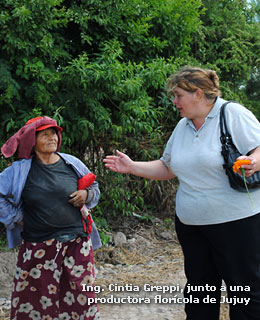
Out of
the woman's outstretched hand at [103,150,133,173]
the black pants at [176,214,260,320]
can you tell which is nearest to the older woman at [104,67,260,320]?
the black pants at [176,214,260,320]

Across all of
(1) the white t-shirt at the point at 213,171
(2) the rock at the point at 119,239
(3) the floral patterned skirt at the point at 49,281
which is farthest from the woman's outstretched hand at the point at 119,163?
(2) the rock at the point at 119,239

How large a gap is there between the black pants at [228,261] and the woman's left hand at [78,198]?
2.58 feet

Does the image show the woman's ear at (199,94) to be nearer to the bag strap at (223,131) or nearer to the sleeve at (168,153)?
the bag strap at (223,131)

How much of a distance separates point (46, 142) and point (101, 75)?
71.2 inches

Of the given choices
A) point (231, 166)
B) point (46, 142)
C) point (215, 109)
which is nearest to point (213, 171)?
point (231, 166)

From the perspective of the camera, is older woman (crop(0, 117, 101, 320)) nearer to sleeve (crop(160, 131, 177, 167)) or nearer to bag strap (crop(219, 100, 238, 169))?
sleeve (crop(160, 131, 177, 167))

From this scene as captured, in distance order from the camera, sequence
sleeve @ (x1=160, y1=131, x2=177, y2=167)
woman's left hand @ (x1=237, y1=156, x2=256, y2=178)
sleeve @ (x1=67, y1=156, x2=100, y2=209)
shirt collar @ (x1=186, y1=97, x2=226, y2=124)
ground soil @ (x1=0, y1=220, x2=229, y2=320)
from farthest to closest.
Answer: ground soil @ (x1=0, y1=220, x2=229, y2=320) < sleeve @ (x1=67, y1=156, x2=100, y2=209) < sleeve @ (x1=160, y1=131, x2=177, y2=167) < shirt collar @ (x1=186, y1=97, x2=226, y2=124) < woman's left hand @ (x1=237, y1=156, x2=256, y2=178)

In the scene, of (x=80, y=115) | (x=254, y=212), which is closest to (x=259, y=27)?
(x=80, y=115)

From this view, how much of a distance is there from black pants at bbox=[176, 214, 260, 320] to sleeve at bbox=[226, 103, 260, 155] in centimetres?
44

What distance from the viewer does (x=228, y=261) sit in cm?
239

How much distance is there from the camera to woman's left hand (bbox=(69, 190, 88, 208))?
9.69ft

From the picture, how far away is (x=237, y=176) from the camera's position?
2.26 metres

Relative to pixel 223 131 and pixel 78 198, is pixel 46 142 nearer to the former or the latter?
pixel 78 198

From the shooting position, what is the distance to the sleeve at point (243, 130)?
2307mm
